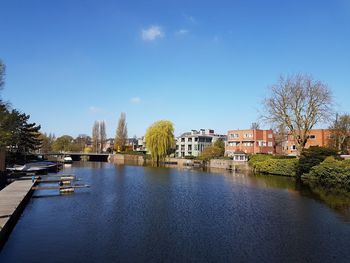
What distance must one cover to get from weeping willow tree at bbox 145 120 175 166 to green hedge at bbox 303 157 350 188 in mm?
43524

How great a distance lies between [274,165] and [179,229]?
149ft

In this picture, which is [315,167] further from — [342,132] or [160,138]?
[160,138]

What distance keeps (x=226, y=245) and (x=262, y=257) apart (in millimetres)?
2068

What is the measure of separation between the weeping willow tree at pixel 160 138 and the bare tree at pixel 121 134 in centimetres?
3366

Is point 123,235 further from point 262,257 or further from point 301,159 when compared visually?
point 301,159

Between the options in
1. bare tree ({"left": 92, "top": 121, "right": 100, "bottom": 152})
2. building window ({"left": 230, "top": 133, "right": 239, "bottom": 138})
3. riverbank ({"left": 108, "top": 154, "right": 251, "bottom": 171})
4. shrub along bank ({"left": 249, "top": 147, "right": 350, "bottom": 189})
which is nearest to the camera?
shrub along bank ({"left": 249, "top": 147, "right": 350, "bottom": 189})

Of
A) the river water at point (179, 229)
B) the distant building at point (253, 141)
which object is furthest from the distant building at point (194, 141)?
the river water at point (179, 229)

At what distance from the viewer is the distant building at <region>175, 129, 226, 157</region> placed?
11319 centimetres

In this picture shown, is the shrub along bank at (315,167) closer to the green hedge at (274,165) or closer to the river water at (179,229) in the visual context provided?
the green hedge at (274,165)

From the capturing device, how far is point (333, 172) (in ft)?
139

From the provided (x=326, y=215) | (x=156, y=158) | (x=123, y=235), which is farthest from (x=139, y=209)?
(x=156, y=158)

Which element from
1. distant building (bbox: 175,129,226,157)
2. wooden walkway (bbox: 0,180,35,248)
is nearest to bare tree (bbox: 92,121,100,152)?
distant building (bbox: 175,129,226,157)

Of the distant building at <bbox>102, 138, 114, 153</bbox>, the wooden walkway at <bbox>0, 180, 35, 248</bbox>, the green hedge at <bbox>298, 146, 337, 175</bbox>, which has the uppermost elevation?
the distant building at <bbox>102, 138, 114, 153</bbox>

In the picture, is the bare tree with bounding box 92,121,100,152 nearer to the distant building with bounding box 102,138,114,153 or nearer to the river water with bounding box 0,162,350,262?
the distant building with bounding box 102,138,114,153
